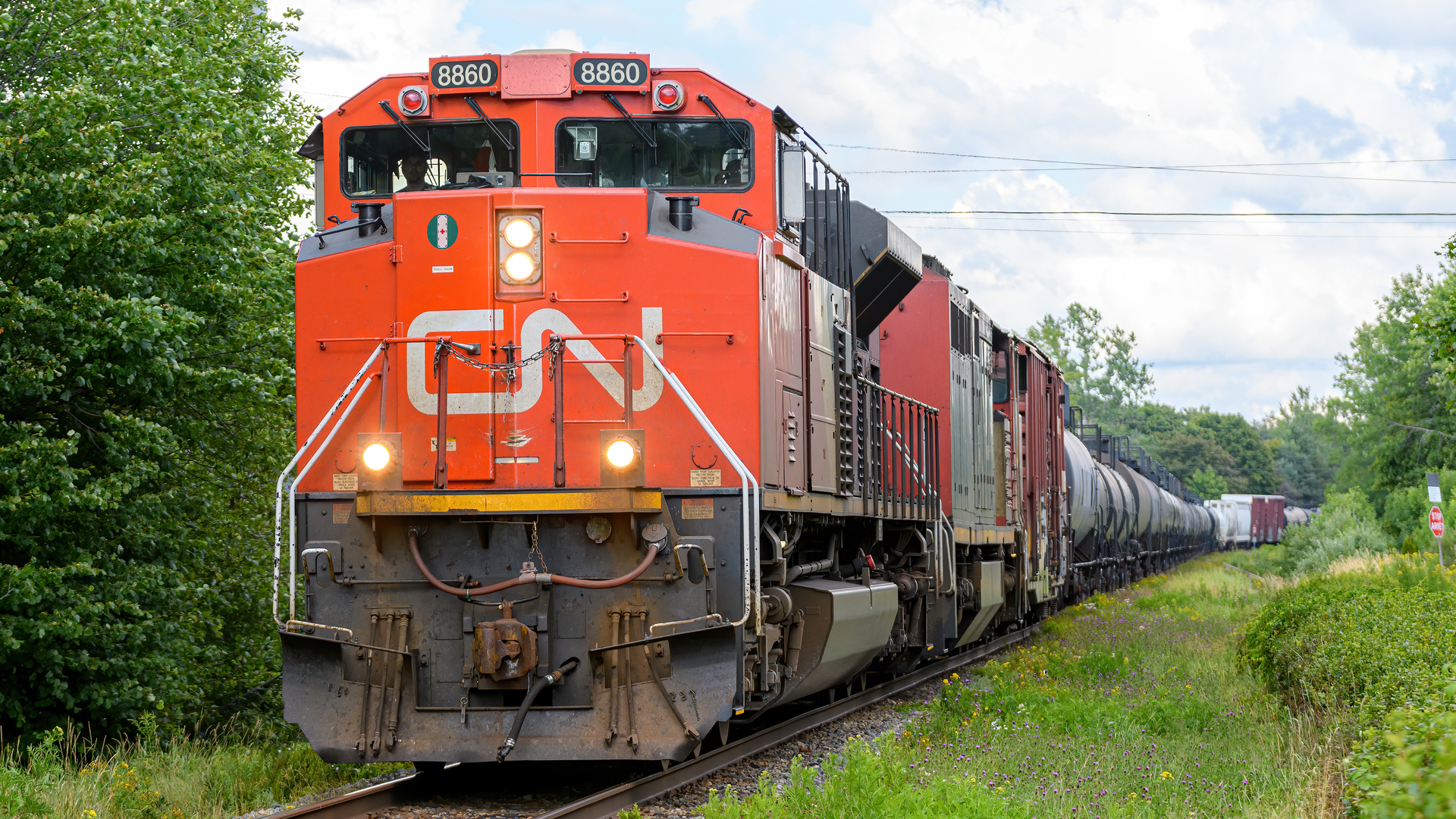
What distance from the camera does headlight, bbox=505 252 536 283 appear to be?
7340 mm

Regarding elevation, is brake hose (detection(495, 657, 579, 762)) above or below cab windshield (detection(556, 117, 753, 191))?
below

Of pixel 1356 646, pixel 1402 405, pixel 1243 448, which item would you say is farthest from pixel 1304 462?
pixel 1356 646

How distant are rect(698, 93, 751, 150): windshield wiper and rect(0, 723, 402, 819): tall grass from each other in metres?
4.40

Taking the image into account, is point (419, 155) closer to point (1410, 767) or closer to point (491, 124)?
point (491, 124)

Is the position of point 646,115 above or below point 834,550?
above

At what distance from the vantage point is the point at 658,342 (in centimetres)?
745

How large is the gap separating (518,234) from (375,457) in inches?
55.9

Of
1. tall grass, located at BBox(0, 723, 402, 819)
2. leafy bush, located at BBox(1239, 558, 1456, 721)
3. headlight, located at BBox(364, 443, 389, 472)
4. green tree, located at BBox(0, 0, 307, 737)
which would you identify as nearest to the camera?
tall grass, located at BBox(0, 723, 402, 819)

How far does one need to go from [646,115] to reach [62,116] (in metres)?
5.82

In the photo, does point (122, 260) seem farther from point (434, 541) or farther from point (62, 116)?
point (434, 541)

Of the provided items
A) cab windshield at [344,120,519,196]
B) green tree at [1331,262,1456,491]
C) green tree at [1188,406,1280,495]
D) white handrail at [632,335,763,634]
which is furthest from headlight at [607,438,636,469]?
green tree at [1188,406,1280,495]

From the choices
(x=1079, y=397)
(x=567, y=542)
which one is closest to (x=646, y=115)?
(x=567, y=542)

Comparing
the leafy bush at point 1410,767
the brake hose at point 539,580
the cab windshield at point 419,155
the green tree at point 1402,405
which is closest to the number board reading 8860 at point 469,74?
the cab windshield at point 419,155

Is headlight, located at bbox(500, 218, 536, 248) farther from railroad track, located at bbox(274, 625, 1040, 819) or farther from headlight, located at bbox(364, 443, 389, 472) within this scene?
railroad track, located at bbox(274, 625, 1040, 819)
